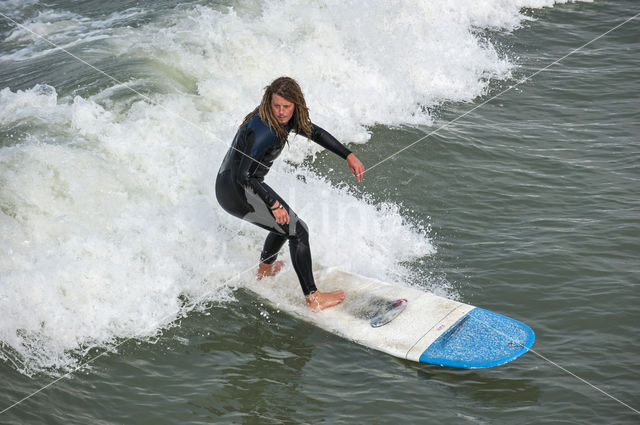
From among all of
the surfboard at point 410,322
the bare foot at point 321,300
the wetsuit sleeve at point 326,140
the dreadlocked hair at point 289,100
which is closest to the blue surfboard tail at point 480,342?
the surfboard at point 410,322

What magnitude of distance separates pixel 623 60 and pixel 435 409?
928 cm

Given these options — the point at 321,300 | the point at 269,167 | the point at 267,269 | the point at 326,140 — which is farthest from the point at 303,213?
the point at 269,167

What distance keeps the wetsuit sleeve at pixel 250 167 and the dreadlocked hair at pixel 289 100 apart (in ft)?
0.47

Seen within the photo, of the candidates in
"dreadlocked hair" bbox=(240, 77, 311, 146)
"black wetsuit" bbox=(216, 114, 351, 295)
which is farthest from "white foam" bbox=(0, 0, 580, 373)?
"dreadlocked hair" bbox=(240, 77, 311, 146)

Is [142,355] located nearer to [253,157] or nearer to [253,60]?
[253,157]

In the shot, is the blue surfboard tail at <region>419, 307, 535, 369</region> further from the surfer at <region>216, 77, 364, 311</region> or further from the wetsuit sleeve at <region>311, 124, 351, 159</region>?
the wetsuit sleeve at <region>311, 124, 351, 159</region>

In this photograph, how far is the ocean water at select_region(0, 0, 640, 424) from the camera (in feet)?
15.0

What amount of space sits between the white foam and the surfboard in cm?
43

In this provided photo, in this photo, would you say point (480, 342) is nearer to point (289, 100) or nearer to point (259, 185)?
point (259, 185)

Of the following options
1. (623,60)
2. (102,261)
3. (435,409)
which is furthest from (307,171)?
(623,60)

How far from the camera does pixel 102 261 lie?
563cm

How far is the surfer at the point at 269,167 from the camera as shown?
15.7ft

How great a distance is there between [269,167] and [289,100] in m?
0.59

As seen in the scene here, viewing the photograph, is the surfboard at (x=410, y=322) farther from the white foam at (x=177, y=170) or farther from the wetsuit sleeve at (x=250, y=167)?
the wetsuit sleeve at (x=250, y=167)
